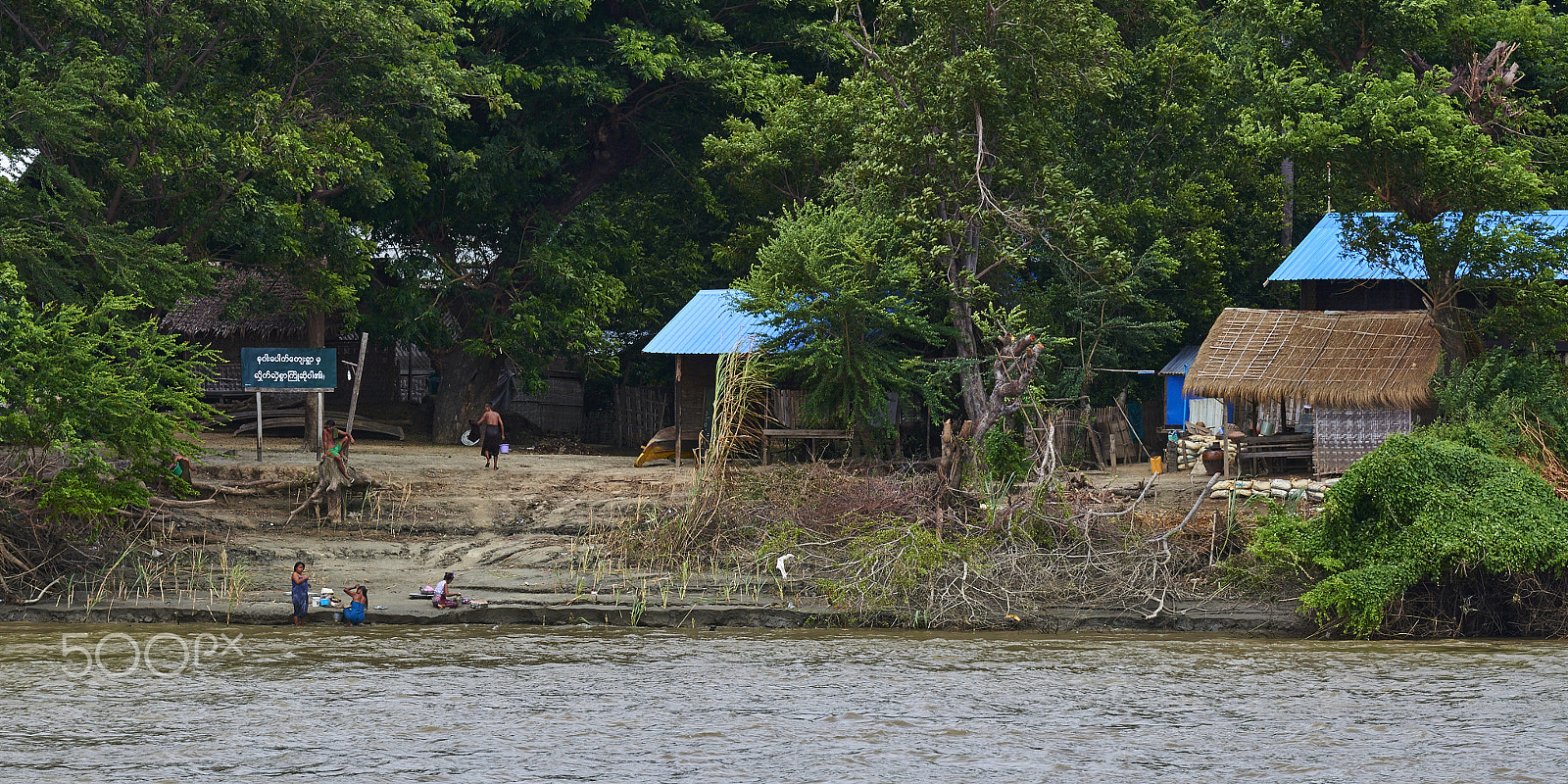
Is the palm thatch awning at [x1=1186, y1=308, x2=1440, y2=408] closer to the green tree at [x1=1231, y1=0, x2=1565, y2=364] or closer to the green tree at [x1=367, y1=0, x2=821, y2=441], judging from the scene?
the green tree at [x1=1231, y1=0, x2=1565, y2=364]

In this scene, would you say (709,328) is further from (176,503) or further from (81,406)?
(81,406)

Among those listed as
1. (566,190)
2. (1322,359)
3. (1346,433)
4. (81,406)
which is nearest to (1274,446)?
(1346,433)

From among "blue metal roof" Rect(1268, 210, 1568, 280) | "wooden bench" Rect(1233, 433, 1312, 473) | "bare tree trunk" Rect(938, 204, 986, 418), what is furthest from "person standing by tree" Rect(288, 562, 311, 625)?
"blue metal roof" Rect(1268, 210, 1568, 280)

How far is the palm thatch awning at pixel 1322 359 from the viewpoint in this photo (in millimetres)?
21719

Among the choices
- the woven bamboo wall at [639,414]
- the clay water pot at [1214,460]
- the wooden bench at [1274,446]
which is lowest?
the clay water pot at [1214,460]

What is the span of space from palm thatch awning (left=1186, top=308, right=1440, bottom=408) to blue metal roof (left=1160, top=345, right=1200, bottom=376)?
230 inches

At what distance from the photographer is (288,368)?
75.1 feet

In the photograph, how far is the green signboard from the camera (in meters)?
22.6

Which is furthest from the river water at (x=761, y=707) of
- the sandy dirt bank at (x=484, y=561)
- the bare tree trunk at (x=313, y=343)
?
the bare tree trunk at (x=313, y=343)

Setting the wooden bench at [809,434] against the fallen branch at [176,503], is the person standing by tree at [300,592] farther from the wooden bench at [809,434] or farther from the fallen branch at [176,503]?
the wooden bench at [809,434]

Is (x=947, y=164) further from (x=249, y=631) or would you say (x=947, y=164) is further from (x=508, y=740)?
(x=508, y=740)

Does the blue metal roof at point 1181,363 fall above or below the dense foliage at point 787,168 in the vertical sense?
below

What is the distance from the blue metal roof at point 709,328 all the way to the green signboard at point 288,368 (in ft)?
20.2

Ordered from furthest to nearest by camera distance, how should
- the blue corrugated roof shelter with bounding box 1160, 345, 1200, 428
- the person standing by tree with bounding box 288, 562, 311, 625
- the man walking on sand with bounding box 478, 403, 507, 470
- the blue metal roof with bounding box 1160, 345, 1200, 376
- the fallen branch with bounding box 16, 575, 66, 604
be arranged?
the blue corrugated roof shelter with bounding box 1160, 345, 1200, 428, the blue metal roof with bounding box 1160, 345, 1200, 376, the man walking on sand with bounding box 478, 403, 507, 470, the fallen branch with bounding box 16, 575, 66, 604, the person standing by tree with bounding box 288, 562, 311, 625
